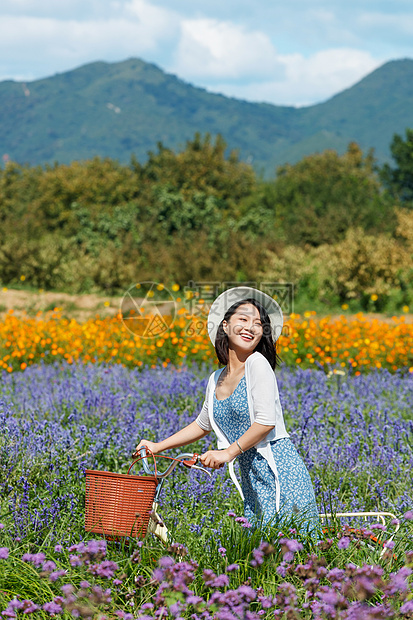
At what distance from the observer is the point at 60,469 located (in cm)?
288

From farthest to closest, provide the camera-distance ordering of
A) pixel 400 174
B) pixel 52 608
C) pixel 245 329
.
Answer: pixel 400 174 < pixel 245 329 < pixel 52 608

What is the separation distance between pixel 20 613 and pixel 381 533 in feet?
4.60

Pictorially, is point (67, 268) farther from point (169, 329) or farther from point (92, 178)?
point (92, 178)

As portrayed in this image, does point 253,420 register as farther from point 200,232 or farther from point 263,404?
point 200,232

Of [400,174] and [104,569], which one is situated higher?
[400,174]

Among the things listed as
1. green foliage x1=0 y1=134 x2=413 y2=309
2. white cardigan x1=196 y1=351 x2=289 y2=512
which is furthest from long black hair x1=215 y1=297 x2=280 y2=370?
green foliage x1=0 y1=134 x2=413 y2=309

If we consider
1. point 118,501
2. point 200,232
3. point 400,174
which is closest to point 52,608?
point 118,501

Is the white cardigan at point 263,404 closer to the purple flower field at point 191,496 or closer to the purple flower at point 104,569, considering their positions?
the purple flower field at point 191,496

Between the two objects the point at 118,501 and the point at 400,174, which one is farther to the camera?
the point at 400,174

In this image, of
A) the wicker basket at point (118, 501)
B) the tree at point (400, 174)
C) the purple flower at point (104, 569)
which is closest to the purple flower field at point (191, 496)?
the purple flower at point (104, 569)

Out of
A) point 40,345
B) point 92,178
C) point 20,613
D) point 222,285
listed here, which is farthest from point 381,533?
point 92,178

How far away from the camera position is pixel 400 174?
37.3 m

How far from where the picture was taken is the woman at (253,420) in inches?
87.5

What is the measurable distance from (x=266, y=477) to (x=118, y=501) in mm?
650
